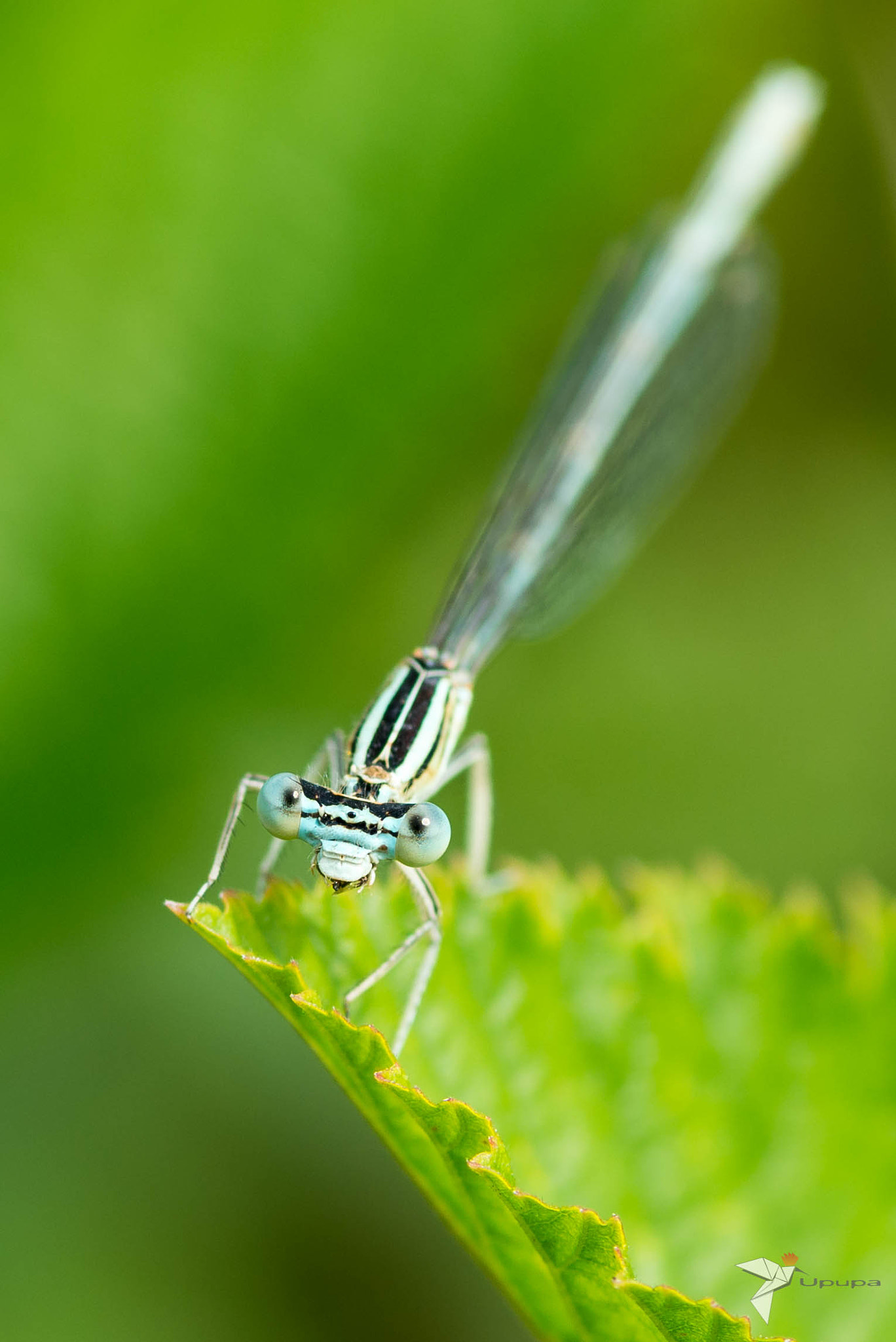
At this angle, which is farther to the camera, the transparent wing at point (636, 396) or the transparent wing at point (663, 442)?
the transparent wing at point (663, 442)

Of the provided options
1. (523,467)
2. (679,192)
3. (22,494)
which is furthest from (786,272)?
(22,494)

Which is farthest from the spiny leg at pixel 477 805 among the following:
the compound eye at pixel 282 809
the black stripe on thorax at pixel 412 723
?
Result: the compound eye at pixel 282 809

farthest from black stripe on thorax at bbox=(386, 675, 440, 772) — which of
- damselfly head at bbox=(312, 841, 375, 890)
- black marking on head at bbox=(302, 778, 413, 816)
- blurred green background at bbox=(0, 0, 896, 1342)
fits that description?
blurred green background at bbox=(0, 0, 896, 1342)

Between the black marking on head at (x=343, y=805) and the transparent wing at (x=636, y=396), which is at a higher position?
the transparent wing at (x=636, y=396)

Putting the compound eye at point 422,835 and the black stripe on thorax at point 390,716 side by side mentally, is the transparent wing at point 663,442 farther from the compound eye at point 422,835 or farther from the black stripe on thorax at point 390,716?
the compound eye at point 422,835

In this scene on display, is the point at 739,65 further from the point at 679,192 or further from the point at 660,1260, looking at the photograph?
the point at 660,1260

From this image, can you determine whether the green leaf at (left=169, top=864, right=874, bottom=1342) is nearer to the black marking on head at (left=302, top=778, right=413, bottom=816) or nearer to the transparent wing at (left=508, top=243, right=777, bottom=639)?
the black marking on head at (left=302, top=778, right=413, bottom=816)
